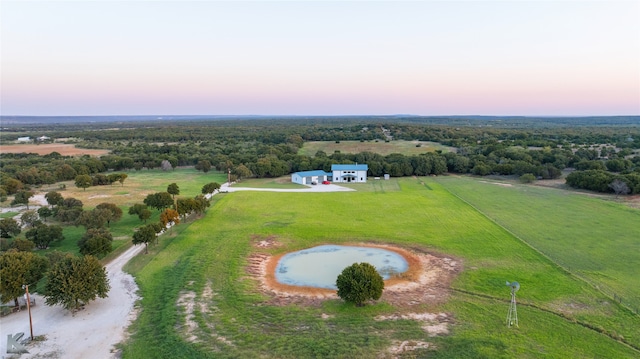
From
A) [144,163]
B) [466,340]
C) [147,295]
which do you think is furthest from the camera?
[144,163]

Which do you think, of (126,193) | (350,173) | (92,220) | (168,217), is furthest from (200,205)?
(350,173)

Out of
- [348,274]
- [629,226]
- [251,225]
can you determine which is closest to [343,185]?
[251,225]

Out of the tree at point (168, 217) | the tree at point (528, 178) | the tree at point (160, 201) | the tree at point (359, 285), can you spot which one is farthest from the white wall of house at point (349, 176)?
the tree at point (359, 285)

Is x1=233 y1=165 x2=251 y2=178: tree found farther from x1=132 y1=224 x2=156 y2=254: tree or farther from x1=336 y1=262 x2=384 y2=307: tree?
x1=336 y1=262 x2=384 y2=307: tree

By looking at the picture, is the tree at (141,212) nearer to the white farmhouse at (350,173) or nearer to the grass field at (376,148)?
the white farmhouse at (350,173)

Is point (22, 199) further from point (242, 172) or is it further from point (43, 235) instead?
point (242, 172)

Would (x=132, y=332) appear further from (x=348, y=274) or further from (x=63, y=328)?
(x=348, y=274)

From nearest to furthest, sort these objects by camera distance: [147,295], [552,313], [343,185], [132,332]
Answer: [132,332]
[552,313]
[147,295]
[343,185]
